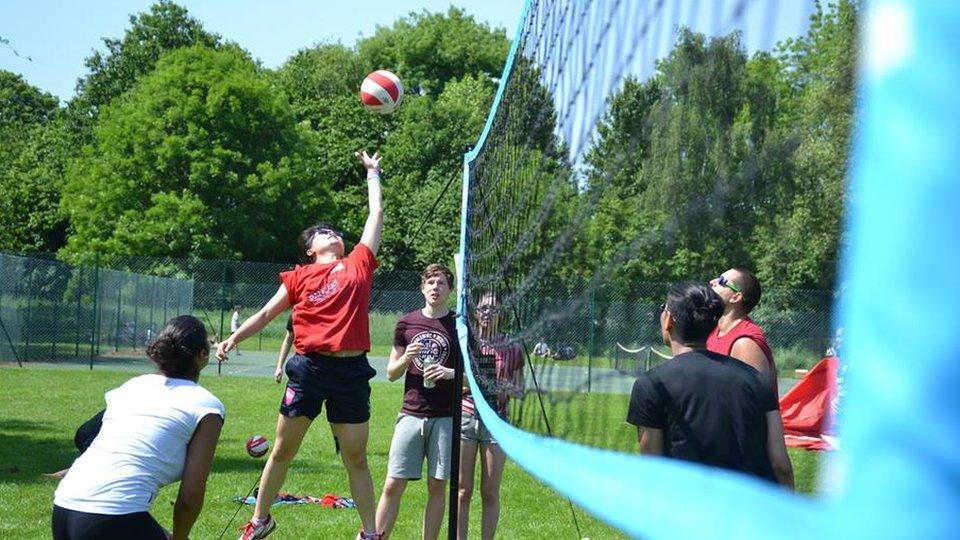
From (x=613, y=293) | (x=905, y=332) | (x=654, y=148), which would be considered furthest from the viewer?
(x=613, y=293)

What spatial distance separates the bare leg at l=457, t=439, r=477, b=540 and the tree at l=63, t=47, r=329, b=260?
124ft

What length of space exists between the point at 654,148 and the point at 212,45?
57.6m

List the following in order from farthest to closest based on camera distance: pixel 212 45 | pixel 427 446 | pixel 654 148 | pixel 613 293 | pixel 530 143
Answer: pixel 212 45 → pixel 427 446 → pixel 530 143 → pixel 613 293 → pixel 654 148

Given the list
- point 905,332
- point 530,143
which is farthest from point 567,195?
point 905,332

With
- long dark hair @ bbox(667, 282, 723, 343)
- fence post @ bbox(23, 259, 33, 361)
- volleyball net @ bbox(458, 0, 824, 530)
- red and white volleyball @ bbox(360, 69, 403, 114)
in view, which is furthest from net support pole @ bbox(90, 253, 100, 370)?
long dark hair @ bbox(667, 282, 723, 343)

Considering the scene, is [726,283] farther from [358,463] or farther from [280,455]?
[280,455]

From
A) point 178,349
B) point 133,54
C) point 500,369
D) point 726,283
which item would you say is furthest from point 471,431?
point 133,54

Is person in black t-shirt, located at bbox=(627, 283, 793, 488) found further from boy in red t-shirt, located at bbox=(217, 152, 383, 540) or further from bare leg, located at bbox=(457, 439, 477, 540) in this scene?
bare leg, located at bbox=(457, 439, 477, 540)

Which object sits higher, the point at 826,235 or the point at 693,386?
the point at 826,235

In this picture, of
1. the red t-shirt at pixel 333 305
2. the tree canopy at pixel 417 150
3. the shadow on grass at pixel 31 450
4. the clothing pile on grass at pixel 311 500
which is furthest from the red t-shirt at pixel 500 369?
the shadow on grass at pixel 31 450

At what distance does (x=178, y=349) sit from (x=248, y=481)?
5772mm

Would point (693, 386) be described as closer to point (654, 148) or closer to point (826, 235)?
point (654, 148)

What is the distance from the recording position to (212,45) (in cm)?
5781

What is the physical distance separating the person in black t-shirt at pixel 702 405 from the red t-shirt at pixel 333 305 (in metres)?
3.14
